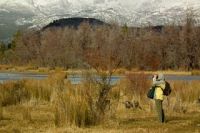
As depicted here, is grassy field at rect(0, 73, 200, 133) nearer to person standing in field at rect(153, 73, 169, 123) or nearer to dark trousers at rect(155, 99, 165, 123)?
dark trousers at rect(155, 99, 165, 123)

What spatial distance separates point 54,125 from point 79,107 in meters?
0.92

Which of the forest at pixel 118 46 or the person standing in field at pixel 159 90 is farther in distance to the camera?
the forest at pixel 118 46

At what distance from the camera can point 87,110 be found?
52.2ft

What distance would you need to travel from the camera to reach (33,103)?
23.0 meters

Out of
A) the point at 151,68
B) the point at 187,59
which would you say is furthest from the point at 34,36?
the point at 151,68

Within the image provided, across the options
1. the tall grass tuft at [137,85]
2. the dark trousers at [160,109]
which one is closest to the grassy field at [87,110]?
the tall grass tuft at [137,85]

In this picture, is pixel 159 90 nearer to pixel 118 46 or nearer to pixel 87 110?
pixel 87 110

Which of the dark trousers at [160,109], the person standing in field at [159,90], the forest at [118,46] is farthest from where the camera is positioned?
the forest at [118,46]

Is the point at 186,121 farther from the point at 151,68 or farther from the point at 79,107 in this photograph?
the point at 151,68

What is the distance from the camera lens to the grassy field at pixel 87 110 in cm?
1539

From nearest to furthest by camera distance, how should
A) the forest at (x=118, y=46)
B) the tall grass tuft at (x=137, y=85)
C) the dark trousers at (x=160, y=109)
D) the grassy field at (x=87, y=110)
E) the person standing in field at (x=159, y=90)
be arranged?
the grassy field at (x=87, y=110) → the person standing in field at (x=159, y=90) → the dark trousers at (x=160, y=109) → the tall grass tuft at (x=137, y=85) → the forest at (x=118, y=46)

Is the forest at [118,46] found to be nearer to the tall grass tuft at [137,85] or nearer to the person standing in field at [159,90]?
the tall grass tuft at [137,85]

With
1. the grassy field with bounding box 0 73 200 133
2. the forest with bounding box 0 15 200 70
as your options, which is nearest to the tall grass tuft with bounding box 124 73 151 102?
the grassy field with bounding box 0 73 200 133

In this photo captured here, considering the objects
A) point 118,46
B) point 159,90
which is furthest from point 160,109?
point 118,46
